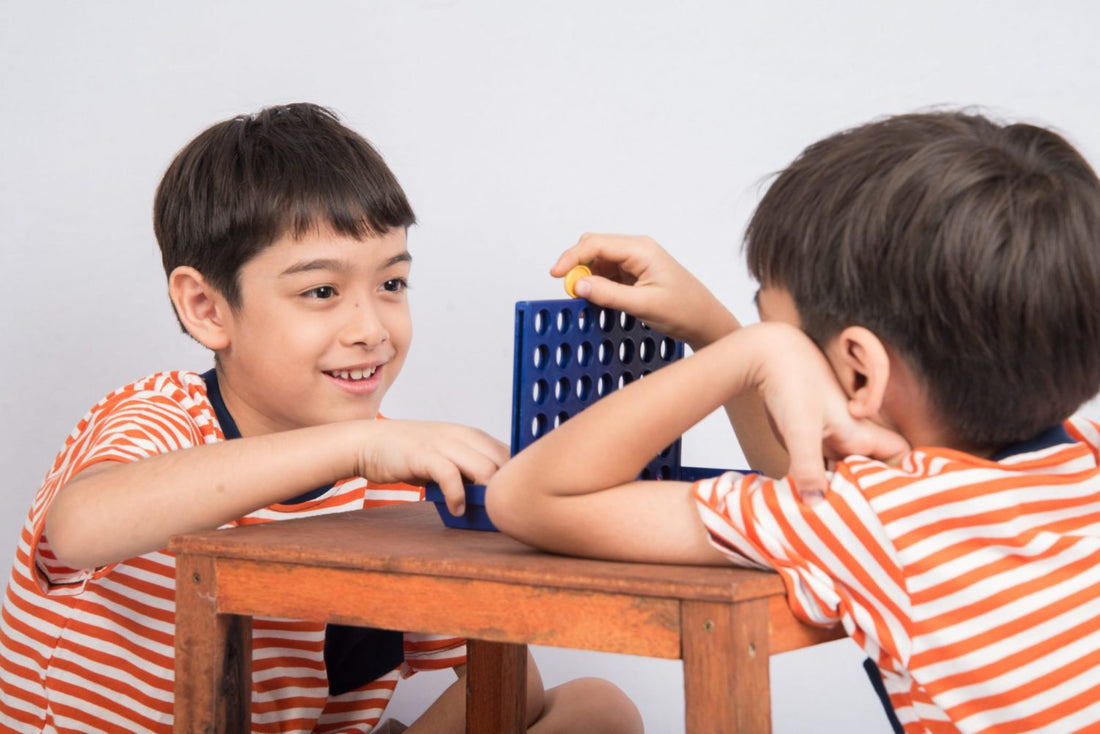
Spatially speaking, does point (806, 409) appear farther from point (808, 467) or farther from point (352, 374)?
point (352, 374)

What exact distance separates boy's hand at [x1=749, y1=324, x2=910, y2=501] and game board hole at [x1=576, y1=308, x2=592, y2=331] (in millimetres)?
229

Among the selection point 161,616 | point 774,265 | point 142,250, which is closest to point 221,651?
point 161,616

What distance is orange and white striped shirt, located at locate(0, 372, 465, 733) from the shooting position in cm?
112

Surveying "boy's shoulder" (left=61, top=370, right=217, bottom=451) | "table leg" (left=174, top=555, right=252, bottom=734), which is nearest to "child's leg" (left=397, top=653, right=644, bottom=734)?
"boy's shoulder" (left=61, top=370, right=217, bottom=451)

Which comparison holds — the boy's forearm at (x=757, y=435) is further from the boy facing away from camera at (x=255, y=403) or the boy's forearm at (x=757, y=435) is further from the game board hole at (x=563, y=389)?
the boy facing away from camera at (x=255, y=403)

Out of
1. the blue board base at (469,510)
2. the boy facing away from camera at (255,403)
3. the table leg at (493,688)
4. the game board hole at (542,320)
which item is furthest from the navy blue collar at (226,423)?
the game board hole at (542,320)

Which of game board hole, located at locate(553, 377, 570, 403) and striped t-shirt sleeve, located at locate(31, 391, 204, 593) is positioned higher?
game board hole, located at locate(553, 377, 570, 403)

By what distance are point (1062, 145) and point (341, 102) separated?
130 centimetres

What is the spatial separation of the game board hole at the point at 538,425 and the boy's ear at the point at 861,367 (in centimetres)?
23

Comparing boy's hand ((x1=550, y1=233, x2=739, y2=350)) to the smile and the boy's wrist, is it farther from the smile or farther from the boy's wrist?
the smile

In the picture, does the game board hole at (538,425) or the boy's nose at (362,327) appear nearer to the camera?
the game board hole at (538,425)

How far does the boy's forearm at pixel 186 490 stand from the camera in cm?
Answer: 96

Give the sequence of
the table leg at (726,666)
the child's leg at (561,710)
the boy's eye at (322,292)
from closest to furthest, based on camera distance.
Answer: the table leg at (726,666), the boy's eye at (322,292), the child's leg at (561,710)

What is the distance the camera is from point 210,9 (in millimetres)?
1963
